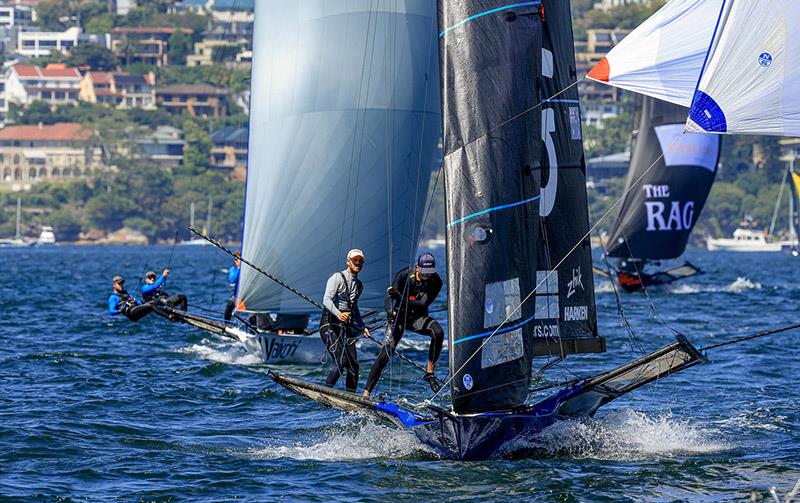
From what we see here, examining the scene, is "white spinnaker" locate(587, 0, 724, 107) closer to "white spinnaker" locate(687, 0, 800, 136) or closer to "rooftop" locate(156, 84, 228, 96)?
"white spinnaker" locate(687, 0, 800, 136)

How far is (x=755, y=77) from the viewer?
11594mm

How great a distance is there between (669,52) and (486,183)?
193cm

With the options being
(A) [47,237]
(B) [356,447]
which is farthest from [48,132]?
(B) [356,447]

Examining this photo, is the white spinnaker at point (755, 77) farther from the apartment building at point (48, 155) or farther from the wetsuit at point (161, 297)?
the apartment building at point (48, 155)

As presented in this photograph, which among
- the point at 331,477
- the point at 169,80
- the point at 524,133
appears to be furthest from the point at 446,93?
the point at 169,80

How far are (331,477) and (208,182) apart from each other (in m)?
133

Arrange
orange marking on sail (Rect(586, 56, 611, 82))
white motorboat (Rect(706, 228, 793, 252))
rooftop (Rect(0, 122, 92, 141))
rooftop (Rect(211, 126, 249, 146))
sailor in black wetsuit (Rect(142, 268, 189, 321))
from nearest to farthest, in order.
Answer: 1. orange marking on sail (Rect(586, 56, 611, 82))
2. sailor in black wetsuit (Rect(142, 268, 189, 321))
3. white motorboat (Rect(706, 228, 793, 252))
4. rooftop (Rect(211, 126, 249, 146))
5. rooftop (Rect(0, 122, 92, 141))

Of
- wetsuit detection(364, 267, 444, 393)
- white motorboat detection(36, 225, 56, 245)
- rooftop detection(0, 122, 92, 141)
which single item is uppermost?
rooftop detection(0, 122, 92, 141)

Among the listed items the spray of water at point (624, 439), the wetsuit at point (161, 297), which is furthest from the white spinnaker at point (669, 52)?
the wetsuit at point (161, 297)

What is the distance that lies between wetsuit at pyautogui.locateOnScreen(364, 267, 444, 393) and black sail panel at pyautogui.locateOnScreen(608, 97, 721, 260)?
22675mm

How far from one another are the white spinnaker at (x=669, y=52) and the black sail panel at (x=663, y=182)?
23.8 meters

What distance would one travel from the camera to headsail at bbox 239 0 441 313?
20859 mm

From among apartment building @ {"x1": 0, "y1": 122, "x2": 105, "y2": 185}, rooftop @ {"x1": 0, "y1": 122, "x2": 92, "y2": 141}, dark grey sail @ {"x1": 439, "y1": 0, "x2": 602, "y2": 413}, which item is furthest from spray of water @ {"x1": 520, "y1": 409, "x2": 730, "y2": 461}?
rooftop @ {"x1": 0, "y1": 122, "x2": 92, "y2": 141}

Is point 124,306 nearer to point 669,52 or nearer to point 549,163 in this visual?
point 549,163
